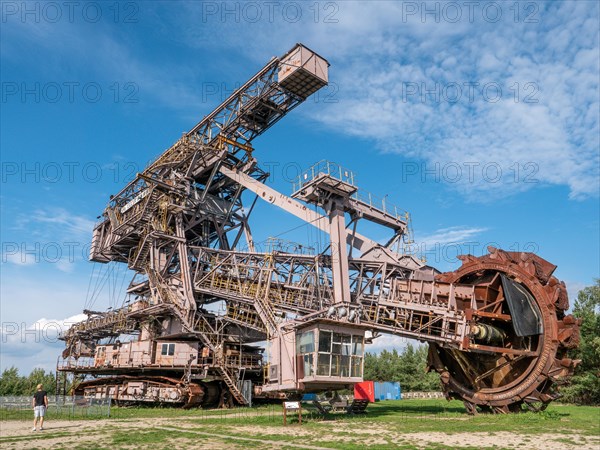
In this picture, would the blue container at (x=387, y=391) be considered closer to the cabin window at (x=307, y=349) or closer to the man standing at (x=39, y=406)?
the cabin window at (x=307, y=349)

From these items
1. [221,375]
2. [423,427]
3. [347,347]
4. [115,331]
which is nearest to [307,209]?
[347,347]

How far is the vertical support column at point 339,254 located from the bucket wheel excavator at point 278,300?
0.08 metres

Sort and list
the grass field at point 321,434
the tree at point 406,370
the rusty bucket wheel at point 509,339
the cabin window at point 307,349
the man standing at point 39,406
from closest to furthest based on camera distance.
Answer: the grass field at point 321,434
the man standing at point 39,406
the cabin window at point 307,349
the rusty bucket wheel at point 509,339
the tree at point 406,370

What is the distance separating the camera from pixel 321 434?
16.4 meters

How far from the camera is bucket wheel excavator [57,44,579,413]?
77.4 ft

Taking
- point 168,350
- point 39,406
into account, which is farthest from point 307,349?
point 168,350

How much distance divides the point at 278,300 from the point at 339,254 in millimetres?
6377

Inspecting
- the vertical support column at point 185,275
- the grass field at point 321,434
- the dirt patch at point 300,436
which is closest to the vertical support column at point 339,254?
the grass field at point 321,434

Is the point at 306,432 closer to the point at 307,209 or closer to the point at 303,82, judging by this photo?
the point at 307,209

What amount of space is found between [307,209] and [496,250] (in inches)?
433

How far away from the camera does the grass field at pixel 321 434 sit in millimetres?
13969

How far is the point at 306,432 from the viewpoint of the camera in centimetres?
1711

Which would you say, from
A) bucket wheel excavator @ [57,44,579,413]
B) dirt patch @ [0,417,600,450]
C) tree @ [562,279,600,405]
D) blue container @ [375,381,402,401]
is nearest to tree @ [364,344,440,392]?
blue container @ [375,381,402,401]

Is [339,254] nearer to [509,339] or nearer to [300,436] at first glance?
[509,339]
